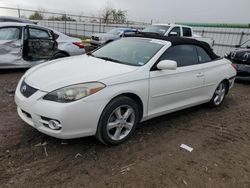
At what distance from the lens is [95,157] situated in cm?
316

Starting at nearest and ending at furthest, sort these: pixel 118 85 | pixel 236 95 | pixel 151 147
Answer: pixel 118 85
pixel 151 147
pixel 236 95

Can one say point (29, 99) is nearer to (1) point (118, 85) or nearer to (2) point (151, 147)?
(1) point (118, 85)

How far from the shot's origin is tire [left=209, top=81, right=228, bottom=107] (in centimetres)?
528

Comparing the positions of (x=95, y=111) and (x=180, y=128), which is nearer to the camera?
(x=95, y=111)

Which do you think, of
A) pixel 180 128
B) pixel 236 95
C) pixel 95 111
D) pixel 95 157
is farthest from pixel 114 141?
pixel 236 95

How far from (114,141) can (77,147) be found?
0.51m

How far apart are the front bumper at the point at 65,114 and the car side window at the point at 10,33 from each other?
436 cm

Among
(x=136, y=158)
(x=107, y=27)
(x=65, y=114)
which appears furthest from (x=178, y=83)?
(x=107, y=27)

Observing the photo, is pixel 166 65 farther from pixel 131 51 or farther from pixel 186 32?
pixel 186 32

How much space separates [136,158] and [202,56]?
2650mm

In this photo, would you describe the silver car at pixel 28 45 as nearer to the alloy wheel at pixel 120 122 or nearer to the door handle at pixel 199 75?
the door handle at pixel 199 75

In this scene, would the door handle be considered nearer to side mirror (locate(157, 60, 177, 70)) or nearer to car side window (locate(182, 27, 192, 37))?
side mirror (locate(157, 60, 177, 70))

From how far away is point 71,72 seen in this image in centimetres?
335

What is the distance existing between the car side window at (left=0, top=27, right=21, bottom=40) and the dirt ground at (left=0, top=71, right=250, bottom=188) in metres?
3.07
